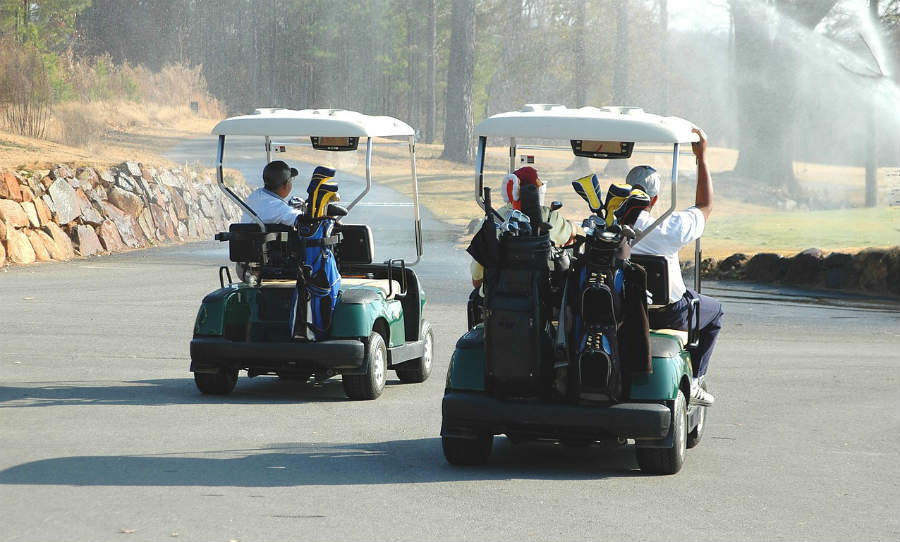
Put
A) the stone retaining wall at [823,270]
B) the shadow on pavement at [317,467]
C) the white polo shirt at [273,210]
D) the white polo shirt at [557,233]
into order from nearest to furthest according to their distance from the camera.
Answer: the shadow on pavement at [317,467], the white polo shirt at [557,233], the white polo shirt at [273,210], the stone retaining wall at [823,270]

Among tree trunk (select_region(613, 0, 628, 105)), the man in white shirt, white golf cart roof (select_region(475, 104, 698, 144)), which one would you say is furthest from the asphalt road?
tree trunk (select_region(613, 0, 628, 105))

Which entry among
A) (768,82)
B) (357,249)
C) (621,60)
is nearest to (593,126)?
(357,249)

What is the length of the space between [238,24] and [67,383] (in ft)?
188

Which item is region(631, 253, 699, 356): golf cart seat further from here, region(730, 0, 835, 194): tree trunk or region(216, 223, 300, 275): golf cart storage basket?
region(730, 0, 835, 194): tree trunk

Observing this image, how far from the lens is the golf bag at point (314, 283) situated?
930 centimetres

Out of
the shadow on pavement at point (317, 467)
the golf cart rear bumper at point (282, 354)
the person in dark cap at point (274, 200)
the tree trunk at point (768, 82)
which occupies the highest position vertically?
the tree trunk at point (768, 82)

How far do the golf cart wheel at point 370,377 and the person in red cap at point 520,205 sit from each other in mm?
1102

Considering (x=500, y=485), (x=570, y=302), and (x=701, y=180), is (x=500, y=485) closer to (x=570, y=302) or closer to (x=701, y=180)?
(x=570, y=302)

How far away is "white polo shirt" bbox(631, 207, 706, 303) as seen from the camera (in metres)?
7.30

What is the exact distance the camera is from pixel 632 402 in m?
7.02

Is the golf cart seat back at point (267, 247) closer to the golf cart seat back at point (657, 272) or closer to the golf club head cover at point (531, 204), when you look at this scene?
the golf club head cover at point (531, 204)

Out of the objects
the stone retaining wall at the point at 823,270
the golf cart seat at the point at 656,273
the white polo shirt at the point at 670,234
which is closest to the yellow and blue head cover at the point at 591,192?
the white polo shirt at the point at 670,234

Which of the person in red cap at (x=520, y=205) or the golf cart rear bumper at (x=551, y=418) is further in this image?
the person in red cap at (x=520, y=205)

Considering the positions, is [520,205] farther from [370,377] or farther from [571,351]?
[370,377]
